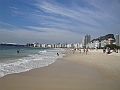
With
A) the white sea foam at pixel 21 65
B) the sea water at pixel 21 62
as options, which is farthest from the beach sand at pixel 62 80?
the sea water at pixel 21 62

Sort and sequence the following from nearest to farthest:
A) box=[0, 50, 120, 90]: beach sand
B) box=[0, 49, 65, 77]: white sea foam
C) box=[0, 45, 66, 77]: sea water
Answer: box=[0, 50, 120, 90]: beach sand < box=[0, 49, 65, 77]: white sea foam < box=[0, 45, 66, 77]: sea water

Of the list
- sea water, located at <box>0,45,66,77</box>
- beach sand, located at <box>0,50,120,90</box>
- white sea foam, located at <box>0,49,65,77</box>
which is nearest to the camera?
beach sand, located at <box>0,50,120,90</box>

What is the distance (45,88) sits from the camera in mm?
3225

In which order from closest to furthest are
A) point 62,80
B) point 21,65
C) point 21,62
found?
point 62,80
point 21,65
point 21,62

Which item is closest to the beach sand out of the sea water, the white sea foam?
the white sea foam

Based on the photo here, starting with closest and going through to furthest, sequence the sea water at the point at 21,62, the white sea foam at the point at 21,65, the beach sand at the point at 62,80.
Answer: the beach sand at the point at 62,80 → the white sea foam at the point at 21,65 → the sea water at the point at 21,62

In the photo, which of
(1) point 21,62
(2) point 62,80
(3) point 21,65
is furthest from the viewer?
(1) point 21,62

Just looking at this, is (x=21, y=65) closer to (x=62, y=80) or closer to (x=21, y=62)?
(x=21, y=62)

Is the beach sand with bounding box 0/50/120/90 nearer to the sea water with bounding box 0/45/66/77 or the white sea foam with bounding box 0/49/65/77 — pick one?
the white sea foam with bounding box 0/49/65/77

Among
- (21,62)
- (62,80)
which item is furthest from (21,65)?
(62,80)

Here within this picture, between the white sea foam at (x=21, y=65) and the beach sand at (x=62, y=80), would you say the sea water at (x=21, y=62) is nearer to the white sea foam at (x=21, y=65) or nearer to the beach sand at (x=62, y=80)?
the white sea foam at (x=21, y=65)

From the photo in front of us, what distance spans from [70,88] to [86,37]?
100224 millimetres

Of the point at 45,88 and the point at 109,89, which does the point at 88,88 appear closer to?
the point at 109,89

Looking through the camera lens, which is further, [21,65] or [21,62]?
[21,62]
